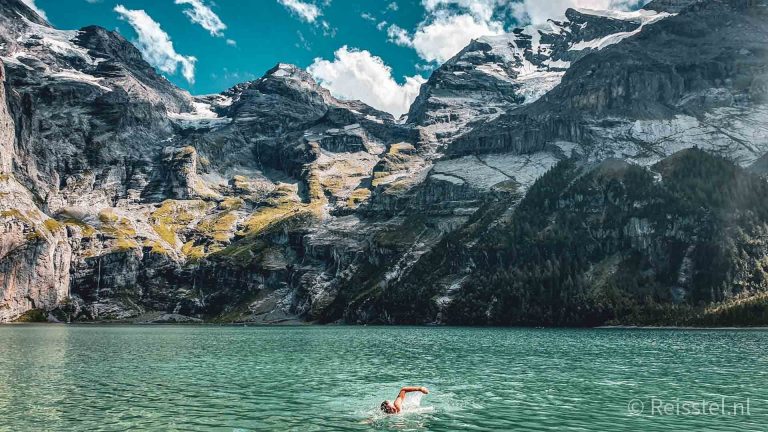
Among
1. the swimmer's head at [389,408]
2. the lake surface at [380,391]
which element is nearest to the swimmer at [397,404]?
the swimmer's head at [389,408]

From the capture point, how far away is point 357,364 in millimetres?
93688

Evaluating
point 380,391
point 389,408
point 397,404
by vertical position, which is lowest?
point 380,391

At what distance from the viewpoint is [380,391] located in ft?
209

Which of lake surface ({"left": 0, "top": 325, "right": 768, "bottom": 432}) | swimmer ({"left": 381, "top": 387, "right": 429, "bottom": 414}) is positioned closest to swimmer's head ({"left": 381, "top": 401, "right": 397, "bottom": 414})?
swimmer ({"left": 381, "top": 387, "right": 429, "bottom": 414})

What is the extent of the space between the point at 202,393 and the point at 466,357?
182 feet

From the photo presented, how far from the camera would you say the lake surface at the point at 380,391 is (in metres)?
45.8

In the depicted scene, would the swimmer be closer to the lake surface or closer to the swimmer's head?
the swimmer's head

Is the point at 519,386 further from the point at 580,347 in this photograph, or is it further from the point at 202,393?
the point at 580,347

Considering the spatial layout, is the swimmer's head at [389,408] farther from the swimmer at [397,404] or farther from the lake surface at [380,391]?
the lake surface at [380,391]

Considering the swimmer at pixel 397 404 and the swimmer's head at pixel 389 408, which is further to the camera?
the swimmer's head at pixel 389 408

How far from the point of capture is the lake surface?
4575cm

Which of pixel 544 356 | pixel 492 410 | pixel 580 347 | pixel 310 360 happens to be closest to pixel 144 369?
pixel 310 360

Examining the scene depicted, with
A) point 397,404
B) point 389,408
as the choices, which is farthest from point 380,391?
point 397,404

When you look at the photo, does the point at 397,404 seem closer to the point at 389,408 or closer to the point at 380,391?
the point at 389,408
